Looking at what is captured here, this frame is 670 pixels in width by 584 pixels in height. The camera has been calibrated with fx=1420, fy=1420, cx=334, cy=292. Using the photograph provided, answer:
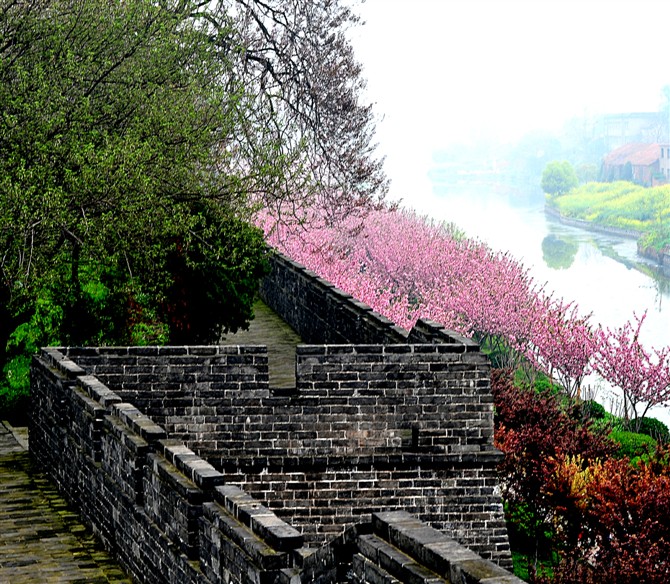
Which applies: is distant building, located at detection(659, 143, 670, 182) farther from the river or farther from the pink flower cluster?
the pink flower cluster

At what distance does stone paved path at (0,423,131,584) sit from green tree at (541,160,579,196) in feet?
376

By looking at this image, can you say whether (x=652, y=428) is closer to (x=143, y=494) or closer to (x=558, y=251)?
(x=143, y=494)

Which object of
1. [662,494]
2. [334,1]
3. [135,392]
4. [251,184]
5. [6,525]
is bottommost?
[662,494]

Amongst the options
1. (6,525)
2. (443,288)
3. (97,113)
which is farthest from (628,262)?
(6,525)

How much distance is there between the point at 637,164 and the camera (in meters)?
119

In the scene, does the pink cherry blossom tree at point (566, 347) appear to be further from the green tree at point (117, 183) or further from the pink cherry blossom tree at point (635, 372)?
the green tree at point (117, 183)

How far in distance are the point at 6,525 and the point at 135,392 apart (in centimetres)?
226

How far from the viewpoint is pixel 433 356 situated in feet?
46.7

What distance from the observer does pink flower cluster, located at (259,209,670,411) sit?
41.2 m

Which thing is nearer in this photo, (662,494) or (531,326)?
(662,494)

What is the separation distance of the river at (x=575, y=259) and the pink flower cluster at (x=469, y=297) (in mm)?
1671

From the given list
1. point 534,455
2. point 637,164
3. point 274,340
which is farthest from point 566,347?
point 637,164

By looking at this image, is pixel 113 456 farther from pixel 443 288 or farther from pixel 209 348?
pixel 443 288

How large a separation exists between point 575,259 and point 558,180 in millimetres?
39948
